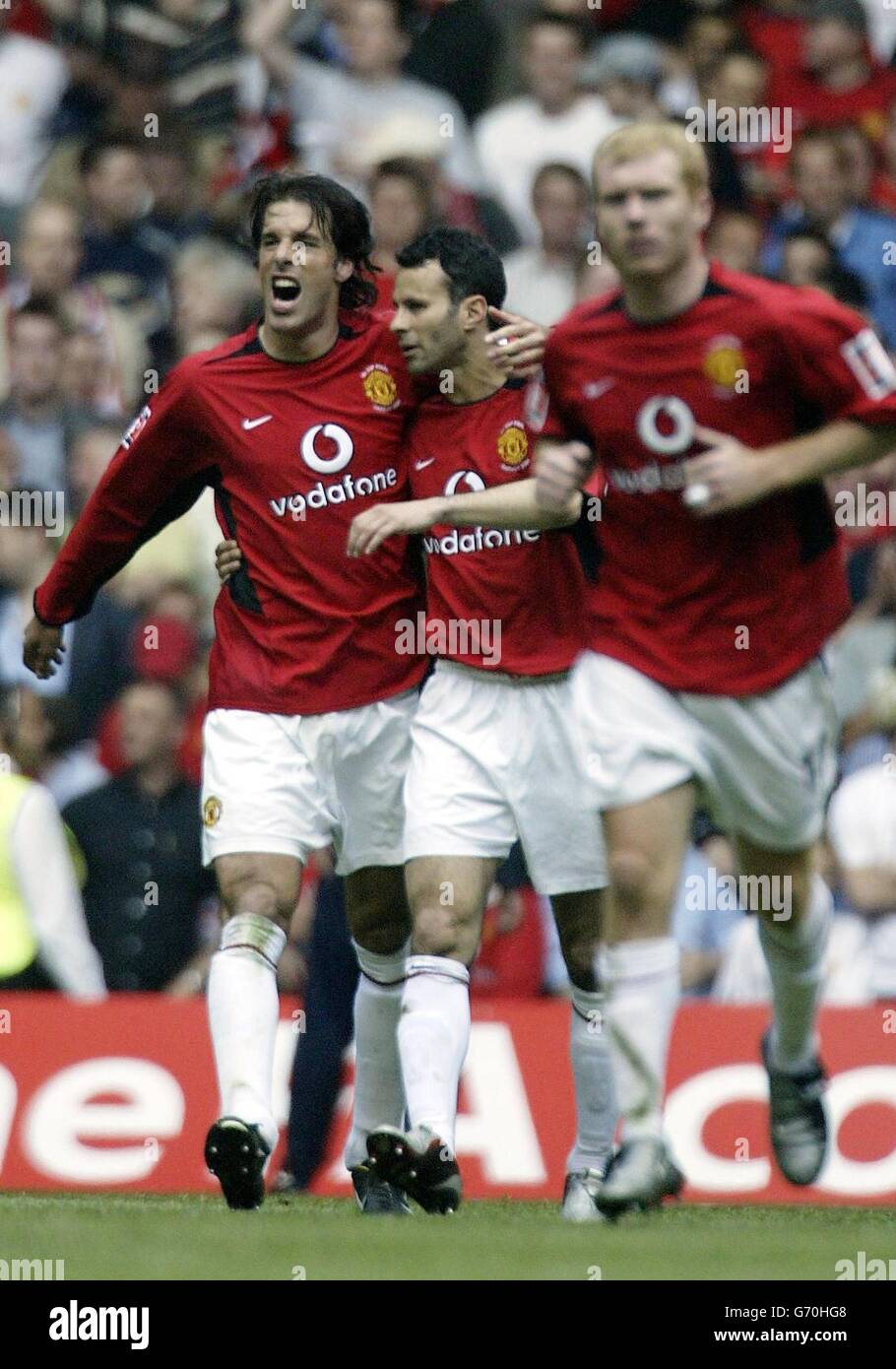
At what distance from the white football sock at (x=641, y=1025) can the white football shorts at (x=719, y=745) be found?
35 cm

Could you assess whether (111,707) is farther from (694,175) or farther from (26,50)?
(694,175)

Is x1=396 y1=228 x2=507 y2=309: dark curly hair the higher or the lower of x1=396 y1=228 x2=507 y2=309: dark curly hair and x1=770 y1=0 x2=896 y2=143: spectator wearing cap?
the lower

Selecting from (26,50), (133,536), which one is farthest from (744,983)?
(26,50)

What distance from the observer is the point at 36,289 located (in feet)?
40.1

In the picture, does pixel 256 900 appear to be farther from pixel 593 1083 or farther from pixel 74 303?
pixel 74 303

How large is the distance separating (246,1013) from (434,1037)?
0.47 meters

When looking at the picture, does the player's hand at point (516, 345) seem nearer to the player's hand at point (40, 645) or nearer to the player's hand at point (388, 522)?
the player's hand at point (388, 522)

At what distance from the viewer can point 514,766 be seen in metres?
6.96

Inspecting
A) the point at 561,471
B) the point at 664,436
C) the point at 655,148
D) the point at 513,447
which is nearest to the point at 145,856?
the point at 513,447

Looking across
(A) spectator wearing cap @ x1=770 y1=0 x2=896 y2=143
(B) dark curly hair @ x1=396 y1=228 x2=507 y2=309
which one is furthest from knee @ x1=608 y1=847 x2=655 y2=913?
(A) spectator wearing cap @ x1=770 y1=0 x2=896 y2=143

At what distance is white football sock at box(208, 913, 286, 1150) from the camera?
6.38 metres

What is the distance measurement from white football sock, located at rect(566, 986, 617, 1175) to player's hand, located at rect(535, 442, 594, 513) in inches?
62.4

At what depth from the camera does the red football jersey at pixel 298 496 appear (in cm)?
692

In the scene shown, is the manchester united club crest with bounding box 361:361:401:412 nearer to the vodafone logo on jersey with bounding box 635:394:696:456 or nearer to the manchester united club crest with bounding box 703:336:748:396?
the vodafone logo on jersey with bounding box 635:394:696:456
